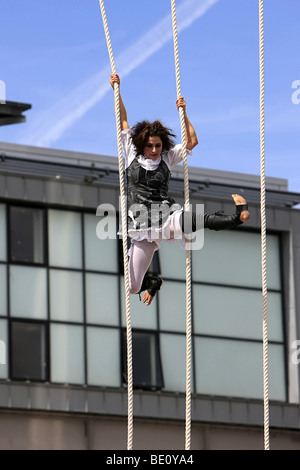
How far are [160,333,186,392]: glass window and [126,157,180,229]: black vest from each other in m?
24.4

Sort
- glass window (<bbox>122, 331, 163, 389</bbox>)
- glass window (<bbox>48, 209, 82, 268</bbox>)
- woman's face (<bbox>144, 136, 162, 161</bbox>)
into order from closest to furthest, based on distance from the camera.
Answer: woman's face (<bbox>144, 136, 162, 161</bbox>), glass window (<bbox>48, 209, 82, 268</bbox>), glass window (<bbox>122, 331, 163, 389</bbox>)

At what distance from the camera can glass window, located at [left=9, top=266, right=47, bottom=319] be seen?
4053cm

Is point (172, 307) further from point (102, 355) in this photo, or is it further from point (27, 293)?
point (27, 293)

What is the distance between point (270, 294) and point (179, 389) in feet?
12.7

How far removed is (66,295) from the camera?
41156mm

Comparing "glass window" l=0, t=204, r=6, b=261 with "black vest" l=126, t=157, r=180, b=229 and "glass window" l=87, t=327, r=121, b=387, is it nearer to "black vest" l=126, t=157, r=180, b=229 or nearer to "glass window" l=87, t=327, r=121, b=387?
"glass window" l=87, t=327, r=121, b=387

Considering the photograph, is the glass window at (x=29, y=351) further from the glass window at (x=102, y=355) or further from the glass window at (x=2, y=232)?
the glass window at (x=2, y=232)

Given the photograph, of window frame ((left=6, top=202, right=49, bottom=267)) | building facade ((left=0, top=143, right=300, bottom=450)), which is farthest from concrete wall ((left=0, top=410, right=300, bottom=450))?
window frame ((left=6, top=202, right=49, bottom=267))

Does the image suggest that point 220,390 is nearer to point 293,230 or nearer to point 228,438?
point 228,438

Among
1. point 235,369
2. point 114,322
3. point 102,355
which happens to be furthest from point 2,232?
point 235,369

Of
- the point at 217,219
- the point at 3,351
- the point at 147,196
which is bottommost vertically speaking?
the point at 217,219

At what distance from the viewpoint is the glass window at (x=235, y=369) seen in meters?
42.8

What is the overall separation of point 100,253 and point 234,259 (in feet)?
14.8
